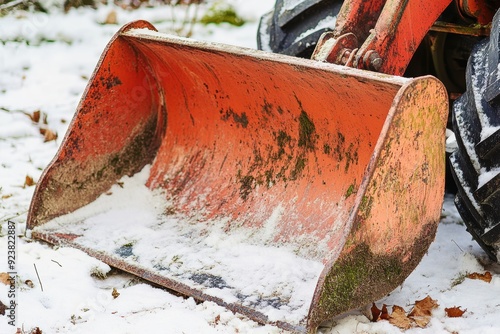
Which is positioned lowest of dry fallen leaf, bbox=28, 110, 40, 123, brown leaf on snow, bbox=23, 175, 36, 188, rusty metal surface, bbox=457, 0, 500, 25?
dry fallen leaf, bbox=28, 110, 40, 123

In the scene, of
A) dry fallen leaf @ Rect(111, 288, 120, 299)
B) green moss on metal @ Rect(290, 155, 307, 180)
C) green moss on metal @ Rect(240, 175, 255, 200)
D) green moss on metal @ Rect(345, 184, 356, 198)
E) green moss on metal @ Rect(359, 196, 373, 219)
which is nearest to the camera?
green moss on metal @ Rect(359, 196, 373, 219)

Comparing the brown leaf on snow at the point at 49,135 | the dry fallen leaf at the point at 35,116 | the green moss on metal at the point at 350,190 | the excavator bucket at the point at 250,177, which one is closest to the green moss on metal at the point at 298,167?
the excavator bucket at the point at 250,177

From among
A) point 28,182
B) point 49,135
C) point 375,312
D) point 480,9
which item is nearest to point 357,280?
point 375,312

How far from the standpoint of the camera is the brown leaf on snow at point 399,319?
8.02ft

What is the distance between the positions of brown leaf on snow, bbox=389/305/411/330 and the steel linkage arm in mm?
784

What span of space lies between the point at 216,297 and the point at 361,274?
48 cm

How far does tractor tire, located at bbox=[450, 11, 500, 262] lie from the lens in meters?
2.52

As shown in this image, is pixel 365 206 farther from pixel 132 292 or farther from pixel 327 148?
pixel 132 292

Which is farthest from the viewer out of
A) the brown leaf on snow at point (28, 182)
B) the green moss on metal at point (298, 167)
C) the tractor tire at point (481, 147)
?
the brown leaf on snow at point (28, 182)

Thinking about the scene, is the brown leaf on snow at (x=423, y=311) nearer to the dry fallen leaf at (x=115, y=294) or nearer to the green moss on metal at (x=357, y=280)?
the green moss on metal at (x=357, y=280)

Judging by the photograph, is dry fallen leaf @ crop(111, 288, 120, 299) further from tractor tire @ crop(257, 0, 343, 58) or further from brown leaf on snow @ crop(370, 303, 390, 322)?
tractor tire @ crop(257, 0, 343, 58)

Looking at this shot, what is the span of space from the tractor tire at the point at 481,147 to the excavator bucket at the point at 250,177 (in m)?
0.16

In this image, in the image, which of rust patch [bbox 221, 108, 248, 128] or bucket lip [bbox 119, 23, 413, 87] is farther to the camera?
rust patch [bbox 221, 108, 248, 128]

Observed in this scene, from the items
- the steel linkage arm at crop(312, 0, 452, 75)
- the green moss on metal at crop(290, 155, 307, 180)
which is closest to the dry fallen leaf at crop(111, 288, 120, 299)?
the green moss on metal at crop(290, 155, 307, 180)
